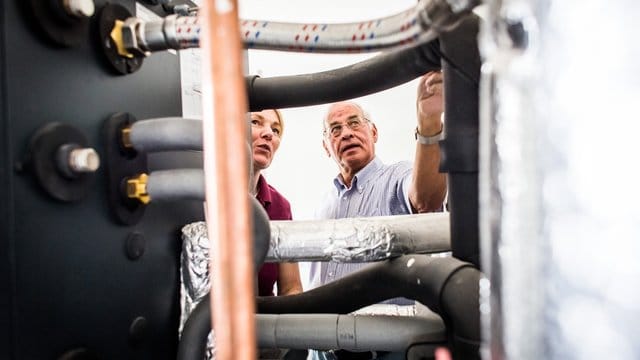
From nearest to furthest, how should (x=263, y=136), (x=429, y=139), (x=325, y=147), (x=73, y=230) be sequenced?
(x=73, y=230) → (x=429, y=139) → (x=263, y=136) → (x=325, y=147)

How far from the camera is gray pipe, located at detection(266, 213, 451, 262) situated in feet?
1.94

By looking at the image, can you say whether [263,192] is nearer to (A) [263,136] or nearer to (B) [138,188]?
(A) [263,136]

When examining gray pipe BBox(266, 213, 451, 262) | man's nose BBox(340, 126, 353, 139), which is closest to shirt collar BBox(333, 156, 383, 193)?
man's nose BBox(340, 126, 353, 139)

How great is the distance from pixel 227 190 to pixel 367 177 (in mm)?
1461

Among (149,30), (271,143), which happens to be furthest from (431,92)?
(271,143)

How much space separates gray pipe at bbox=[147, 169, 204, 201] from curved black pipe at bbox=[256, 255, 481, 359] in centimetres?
26

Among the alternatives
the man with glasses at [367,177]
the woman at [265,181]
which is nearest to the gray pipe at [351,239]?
the man with glasses at [367,177]

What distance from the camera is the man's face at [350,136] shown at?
1698 millimetres

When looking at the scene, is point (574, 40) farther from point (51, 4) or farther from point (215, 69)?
point (51, 4)

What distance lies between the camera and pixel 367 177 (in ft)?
5.47

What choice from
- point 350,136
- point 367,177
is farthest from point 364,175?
point 350,136

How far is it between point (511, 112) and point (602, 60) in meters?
0.07

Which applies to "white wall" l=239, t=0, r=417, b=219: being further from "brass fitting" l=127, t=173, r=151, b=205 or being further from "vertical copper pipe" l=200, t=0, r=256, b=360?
"vertical copper pipe" l=200, t=0, r=256, b=360

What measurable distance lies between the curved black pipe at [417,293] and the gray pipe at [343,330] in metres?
0.04
